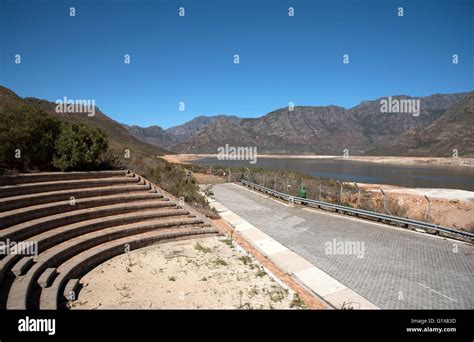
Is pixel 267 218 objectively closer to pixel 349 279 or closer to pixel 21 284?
pixel 349 279

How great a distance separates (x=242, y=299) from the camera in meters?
7.16

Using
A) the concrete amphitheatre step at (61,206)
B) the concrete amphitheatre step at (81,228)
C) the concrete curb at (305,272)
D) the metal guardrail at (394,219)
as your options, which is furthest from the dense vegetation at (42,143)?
the metal guardrail at (394,219)

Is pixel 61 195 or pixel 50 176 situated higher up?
pixel 50 176

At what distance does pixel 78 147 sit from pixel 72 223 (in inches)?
196

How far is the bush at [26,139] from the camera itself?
12289 millimetres

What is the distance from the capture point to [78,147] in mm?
13945

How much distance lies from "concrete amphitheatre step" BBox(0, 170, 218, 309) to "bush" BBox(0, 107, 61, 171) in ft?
5.84

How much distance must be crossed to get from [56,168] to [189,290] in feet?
31.7

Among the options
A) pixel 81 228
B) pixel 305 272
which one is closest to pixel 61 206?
pixel 81 228

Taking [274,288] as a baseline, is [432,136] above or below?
above

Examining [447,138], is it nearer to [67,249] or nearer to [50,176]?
[50,176]
